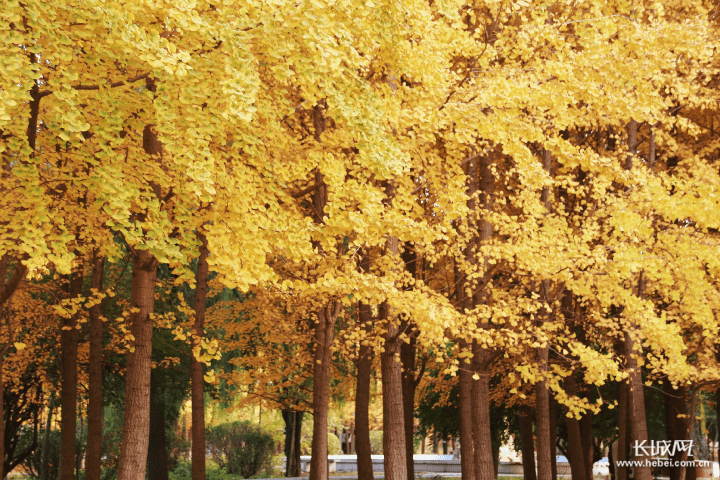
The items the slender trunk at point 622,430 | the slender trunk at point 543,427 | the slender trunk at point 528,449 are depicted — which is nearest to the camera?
the slender trunk at point 543,427

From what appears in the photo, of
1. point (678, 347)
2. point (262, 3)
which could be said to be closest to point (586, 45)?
point (678, 347)

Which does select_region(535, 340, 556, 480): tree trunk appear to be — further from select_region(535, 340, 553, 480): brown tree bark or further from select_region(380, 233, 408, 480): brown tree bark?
select_region(380, 233, 408, 480): brown tree bark

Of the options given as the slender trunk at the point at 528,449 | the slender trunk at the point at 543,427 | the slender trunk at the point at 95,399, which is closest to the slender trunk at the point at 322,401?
the slender trunk at the point at 543,427

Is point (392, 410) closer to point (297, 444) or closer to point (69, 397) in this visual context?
point (69, 397)

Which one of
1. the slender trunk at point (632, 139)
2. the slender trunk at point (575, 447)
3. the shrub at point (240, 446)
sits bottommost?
the shrub at point (240, 446)

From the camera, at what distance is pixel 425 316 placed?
8438 millimetres

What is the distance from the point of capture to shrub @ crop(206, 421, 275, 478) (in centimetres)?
2286

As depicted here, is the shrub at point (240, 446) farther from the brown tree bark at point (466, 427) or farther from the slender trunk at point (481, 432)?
the slender trunk at point (481, 432)

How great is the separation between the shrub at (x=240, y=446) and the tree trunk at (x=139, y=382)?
53.1 ft

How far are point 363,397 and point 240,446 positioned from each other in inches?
468

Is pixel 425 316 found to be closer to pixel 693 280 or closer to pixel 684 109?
pixel 693 280

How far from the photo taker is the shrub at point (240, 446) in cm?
2286

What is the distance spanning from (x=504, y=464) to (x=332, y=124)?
81.3 feet
